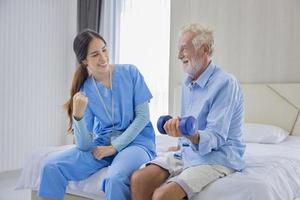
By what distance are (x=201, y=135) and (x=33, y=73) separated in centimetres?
300


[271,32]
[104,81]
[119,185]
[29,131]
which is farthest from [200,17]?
[119,185]

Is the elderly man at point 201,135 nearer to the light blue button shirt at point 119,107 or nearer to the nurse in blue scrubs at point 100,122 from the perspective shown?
the nurse in blue scrubs at point 100,122

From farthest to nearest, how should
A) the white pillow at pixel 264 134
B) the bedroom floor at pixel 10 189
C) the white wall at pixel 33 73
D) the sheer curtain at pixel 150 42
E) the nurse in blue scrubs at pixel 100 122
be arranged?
the sheer curtain at pixel 150 42
the white wall at pixel 33 73
the bedroom floor at pixel 10 189
the white pillow at pixel 264 134
the nurse in blue scrubs at pixel 100 122

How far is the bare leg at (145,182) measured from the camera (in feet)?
4.87

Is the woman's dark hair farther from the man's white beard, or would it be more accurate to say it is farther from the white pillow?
the white pillow

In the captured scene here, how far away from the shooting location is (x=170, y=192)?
4.47ft

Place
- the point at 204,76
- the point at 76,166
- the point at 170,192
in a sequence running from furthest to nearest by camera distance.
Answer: the point at 76,166 → the point at 204,76 → the point at 170,192

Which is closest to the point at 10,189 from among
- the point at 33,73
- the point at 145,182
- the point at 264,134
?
the point at 33,73

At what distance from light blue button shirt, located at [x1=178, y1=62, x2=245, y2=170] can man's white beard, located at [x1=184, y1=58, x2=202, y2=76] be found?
5 cm

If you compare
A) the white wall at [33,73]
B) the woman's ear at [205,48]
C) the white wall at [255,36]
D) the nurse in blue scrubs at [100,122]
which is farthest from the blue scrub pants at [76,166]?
the white wall at [33,73]

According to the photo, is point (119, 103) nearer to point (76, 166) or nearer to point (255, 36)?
point (76, 166)

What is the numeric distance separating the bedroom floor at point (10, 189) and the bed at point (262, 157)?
85 centimetres

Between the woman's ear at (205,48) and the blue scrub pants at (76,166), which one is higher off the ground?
the woman's ear at (205,48)

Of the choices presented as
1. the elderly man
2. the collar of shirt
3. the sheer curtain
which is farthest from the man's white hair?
the sheer curtain
